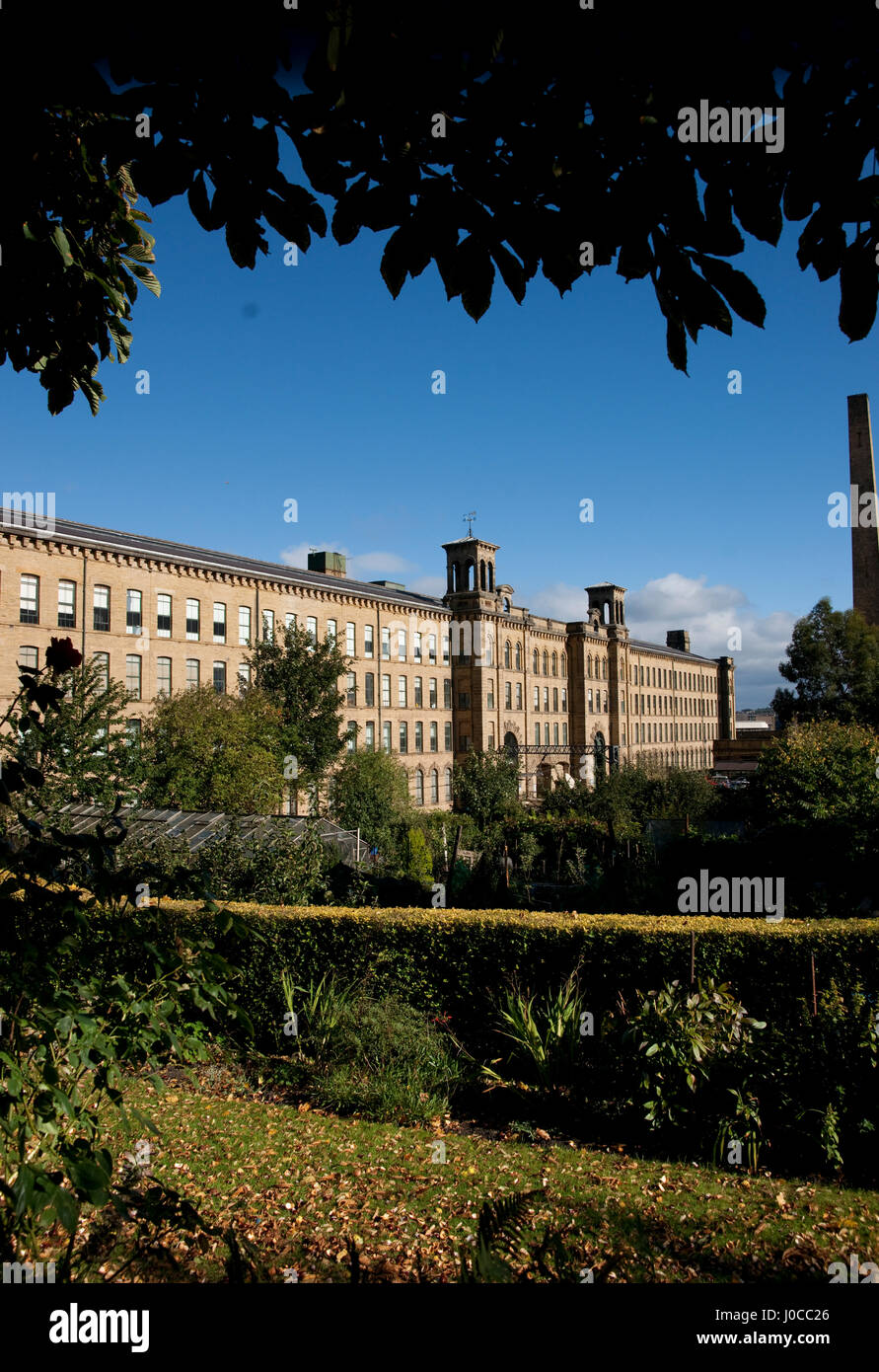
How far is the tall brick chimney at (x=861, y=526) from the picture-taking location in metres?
47.4

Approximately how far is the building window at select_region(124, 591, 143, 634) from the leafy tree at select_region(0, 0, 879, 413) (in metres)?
37.8

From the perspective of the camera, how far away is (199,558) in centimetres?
4366

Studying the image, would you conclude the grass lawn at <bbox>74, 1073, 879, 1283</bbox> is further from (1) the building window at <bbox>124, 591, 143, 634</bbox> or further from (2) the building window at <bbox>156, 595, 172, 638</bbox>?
(2) the building window at <bbox>156, 595, 172, 638</bbox>

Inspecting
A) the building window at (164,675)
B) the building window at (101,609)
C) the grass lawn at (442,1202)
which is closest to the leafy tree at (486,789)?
the building window at (164,675)

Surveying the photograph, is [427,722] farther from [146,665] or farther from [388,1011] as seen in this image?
[388,1011]

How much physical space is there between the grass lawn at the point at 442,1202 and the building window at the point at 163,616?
33132mm

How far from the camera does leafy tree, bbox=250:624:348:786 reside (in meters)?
37.4

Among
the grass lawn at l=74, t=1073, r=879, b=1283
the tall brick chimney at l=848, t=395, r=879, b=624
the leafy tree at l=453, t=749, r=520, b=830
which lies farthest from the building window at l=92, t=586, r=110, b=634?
the tall brick chimney at l=848, t=395, r=879, b=624

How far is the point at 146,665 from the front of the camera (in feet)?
129

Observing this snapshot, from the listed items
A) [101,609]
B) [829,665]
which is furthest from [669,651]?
[101,609]

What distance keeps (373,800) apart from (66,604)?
16288 millimetres

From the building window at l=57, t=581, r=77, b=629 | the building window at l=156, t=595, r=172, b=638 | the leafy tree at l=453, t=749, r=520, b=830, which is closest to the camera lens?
the building window at l=57, t=581, r=77, b=629

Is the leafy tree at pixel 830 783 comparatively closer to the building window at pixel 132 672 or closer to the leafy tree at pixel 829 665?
the leafy tree at pixel 829 665

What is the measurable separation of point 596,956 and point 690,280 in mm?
9181
